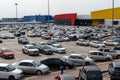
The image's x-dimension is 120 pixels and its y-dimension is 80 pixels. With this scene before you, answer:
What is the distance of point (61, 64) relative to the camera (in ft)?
94.5

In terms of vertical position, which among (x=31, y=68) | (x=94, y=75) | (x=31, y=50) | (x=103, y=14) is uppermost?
(x=103, y=14)

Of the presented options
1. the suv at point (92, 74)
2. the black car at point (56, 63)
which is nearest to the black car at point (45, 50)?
the black car at point (56, 63)

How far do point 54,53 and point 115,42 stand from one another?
15.3m

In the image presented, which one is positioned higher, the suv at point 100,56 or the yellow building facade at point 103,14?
the yellow building facade at point 103,14

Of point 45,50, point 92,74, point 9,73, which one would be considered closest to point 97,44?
point 45,50

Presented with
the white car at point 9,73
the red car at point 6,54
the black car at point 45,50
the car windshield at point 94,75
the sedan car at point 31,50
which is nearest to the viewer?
the car windshield at point 94,75

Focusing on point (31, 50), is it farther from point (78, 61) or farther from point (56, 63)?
point (56, 63)

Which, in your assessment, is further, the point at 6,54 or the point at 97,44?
the point at 97,44

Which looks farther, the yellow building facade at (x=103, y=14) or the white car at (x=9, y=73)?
the yellow building facade at (x=103, y=14)

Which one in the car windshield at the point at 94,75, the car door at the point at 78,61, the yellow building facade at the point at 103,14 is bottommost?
the car door at the point at 78,61

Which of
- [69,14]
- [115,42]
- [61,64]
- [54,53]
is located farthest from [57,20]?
[61,64]

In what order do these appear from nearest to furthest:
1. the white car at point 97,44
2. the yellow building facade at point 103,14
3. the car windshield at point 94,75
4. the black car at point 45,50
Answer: the car windshield at point 94,75
the black car at point 45,50
the white car at point 97,44
the yellow building facade at point 103,14

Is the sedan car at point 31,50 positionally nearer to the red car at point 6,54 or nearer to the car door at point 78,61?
the red car at point 6,54

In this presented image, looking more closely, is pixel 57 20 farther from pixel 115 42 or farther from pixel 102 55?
pixel 102 55
